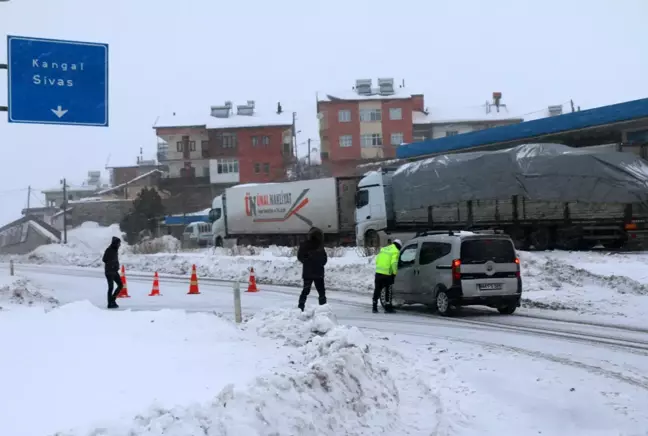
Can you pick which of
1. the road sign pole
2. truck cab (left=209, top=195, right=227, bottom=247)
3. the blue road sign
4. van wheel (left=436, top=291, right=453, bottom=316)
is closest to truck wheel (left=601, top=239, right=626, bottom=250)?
van wheel (left=436, top=291, right=453, bottom=316)

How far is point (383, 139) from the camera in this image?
75.1 m

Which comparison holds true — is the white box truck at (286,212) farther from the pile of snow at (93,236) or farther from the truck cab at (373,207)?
the pile of snow at (93,236)

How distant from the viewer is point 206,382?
264 inches

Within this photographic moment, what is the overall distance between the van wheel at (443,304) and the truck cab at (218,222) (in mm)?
29374

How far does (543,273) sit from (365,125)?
55727 mm

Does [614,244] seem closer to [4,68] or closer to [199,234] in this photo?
[4,68]

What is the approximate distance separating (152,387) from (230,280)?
69.3 ft

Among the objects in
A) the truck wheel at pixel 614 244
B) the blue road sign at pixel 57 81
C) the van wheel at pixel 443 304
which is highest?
Result: the blue road sign at pixel 57 81

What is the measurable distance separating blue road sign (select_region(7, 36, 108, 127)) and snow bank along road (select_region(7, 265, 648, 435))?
215 inches

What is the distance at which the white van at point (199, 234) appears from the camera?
181 feet

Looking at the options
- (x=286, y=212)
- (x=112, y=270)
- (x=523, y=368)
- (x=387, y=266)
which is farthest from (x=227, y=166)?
(x=523, y=368)

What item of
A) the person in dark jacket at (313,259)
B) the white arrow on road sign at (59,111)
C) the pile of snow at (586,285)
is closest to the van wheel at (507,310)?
the pile of snow at (586,285)

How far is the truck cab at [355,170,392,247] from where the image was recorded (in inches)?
1246

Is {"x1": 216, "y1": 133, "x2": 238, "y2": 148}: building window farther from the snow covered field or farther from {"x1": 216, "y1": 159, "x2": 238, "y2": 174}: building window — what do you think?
the snow covered field
